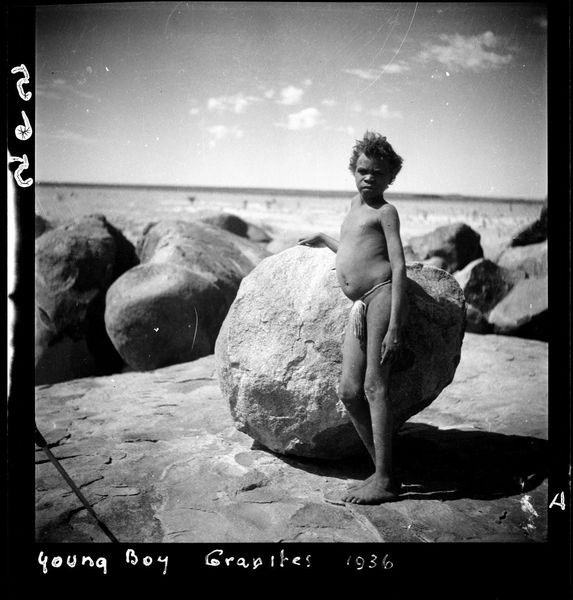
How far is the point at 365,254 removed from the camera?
9.40ft

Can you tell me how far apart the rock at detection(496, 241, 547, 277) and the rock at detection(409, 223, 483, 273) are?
64 centimetres

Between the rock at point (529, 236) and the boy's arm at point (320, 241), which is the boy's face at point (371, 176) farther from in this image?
the rock at point (529, 236)

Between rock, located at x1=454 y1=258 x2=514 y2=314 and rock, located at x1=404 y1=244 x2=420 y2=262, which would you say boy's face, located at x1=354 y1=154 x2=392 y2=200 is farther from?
rock, located at x1=404 y1=244 x2=420 y2=262

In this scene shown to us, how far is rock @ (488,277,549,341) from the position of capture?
5.72m

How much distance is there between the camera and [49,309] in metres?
5.67

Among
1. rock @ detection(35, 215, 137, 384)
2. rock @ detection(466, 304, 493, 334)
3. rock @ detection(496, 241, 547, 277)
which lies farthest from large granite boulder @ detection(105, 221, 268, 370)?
rock @ detection(496, 241, 547, 277)

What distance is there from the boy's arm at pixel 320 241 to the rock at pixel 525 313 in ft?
11.1

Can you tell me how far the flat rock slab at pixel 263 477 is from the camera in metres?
2.70
